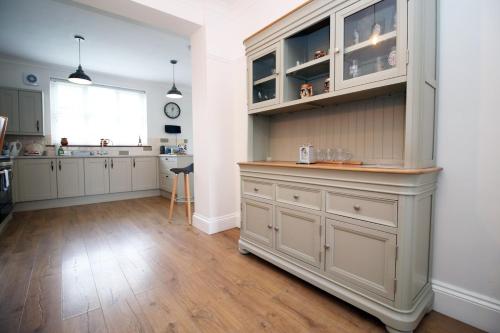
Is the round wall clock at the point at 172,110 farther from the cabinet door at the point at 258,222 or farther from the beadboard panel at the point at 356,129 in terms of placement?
the cabinet door at the point at 258,222

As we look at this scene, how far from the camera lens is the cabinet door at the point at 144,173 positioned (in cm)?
527

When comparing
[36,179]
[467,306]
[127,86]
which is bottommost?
[467,306]

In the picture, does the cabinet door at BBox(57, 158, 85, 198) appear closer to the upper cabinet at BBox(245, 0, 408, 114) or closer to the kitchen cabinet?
the kitchen cabinet

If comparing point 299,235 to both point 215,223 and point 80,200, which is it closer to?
point 215,223

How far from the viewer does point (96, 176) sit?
480cm

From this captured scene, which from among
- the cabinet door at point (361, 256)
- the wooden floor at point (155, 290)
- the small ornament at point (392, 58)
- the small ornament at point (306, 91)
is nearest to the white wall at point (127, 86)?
the wooden floor at point (155, 290)

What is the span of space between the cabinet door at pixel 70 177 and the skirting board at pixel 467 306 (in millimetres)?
5592

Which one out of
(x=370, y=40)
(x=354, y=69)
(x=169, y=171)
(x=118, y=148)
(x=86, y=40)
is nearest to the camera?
(x=370, y=40)

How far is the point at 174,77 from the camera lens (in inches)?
225

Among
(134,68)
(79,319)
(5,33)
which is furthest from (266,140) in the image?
(5,33)

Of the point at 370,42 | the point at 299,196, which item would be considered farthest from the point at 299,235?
the point at 370,42

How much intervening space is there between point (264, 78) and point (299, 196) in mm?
1208

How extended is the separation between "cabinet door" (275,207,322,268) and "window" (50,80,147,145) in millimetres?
5091

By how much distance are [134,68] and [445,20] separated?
5.27 meters
